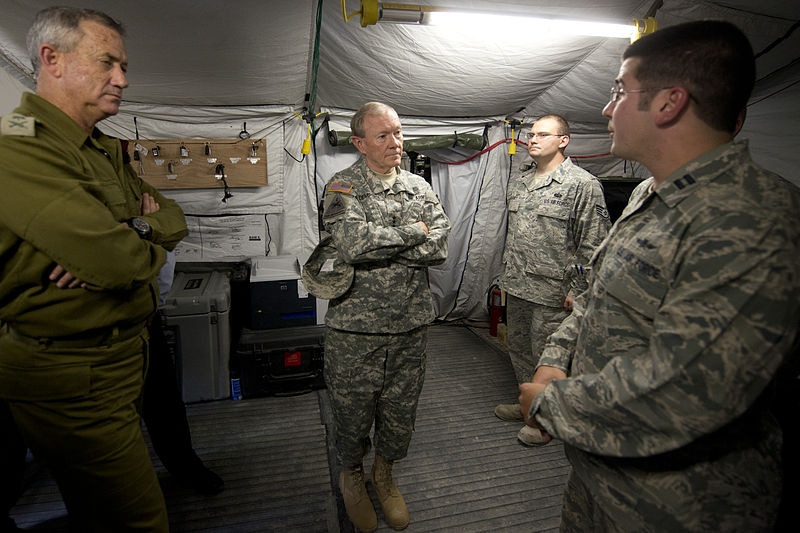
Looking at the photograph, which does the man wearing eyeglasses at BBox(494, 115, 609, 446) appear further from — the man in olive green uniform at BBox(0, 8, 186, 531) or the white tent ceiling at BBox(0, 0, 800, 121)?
the man in olive green uniform at BBox(0, 8, 186, 531)

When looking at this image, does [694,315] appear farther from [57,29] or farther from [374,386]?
[57,29]

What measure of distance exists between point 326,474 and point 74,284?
1648 millimetres

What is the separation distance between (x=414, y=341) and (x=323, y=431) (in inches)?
46.9

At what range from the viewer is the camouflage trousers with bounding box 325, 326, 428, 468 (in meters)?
1.76

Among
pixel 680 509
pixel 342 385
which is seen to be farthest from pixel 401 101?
pixel 680 509

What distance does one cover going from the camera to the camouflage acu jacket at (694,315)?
65cm

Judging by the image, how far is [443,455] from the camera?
7.63 ft

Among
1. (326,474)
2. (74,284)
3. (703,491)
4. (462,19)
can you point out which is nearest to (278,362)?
(326,474)

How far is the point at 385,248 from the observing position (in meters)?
1.60

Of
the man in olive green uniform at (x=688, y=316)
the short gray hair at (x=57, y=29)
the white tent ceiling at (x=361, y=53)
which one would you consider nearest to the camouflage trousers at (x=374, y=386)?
the man in olive green uniform at (x=688, y=316)

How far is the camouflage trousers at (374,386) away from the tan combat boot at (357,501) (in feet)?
0.21

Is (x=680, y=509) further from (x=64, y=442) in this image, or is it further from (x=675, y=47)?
(x=64, y=442)

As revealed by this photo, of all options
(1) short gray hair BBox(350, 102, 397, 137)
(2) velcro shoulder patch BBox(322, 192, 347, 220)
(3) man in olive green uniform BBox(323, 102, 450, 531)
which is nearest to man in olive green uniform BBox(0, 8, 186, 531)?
(2) velcro shoulder patch BBox(322, 192, 347, 220)

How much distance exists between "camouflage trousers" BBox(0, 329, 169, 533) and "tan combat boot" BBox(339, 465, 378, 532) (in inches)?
35.2
